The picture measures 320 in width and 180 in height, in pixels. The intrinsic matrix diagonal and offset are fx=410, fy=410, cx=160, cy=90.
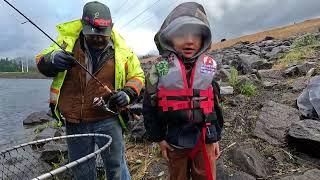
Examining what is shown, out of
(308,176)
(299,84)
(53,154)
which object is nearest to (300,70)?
(299,84)

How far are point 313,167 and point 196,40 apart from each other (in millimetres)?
2327

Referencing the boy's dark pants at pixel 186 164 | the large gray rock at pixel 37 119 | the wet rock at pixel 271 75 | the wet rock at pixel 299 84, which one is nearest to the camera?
the boy's dark pants at pixel 186 164

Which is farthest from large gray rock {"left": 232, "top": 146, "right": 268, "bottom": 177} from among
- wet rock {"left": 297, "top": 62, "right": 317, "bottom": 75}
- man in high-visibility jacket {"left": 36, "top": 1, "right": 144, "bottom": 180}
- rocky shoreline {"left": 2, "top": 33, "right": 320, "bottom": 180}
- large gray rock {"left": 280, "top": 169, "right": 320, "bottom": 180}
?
wet rock {"left": 297, "top": 62, "right": 317, "bottom": 75}

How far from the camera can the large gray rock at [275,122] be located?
5523 mm

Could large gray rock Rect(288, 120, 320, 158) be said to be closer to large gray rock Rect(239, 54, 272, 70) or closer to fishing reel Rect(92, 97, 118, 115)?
fishing reel Rect(92, 97, 118, 115)

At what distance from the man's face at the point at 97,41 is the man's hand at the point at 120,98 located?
1.67 feet

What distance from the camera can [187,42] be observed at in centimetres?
342

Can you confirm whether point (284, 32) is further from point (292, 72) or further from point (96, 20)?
point (96, 20)

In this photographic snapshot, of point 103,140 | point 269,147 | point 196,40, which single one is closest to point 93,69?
point 103,140

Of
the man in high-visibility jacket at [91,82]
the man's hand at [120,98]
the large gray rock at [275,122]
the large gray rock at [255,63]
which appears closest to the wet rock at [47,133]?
the large gray rock at [255,63]

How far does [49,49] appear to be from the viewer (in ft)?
12.8

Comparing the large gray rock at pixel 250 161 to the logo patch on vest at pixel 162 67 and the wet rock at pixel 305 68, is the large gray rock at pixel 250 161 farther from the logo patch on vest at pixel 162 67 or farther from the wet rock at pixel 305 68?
the wet rock at pixel 305 68

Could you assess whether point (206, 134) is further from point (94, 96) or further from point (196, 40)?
point (94, 96)

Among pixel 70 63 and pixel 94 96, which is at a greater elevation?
pixel 70 63
